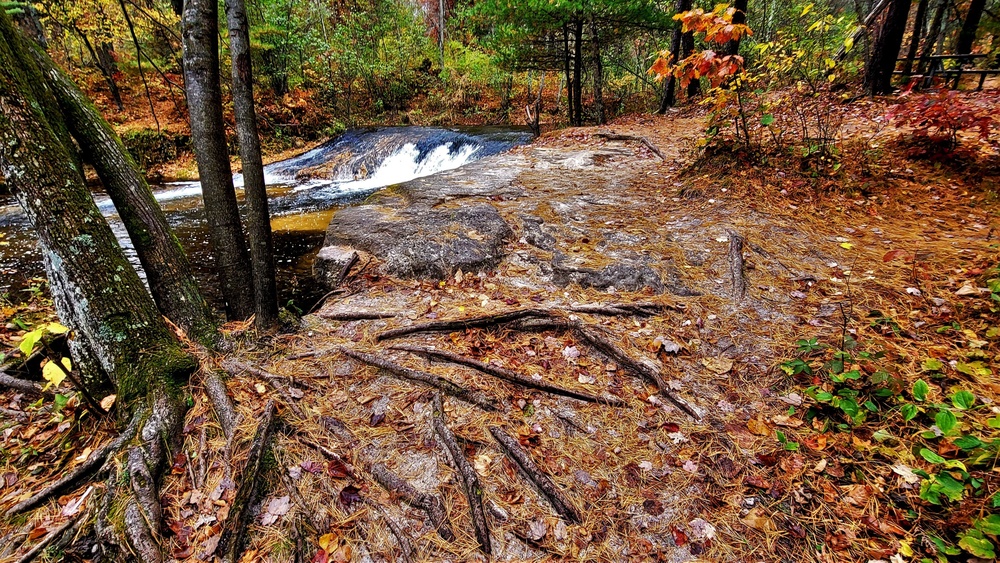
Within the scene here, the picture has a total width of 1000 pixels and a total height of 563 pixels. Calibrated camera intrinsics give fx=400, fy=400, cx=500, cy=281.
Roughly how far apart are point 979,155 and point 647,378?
497 cm

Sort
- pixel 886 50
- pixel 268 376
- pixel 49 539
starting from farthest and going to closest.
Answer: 1. pixel 886 50
2. pixel 268 376
3. pixel 49 539

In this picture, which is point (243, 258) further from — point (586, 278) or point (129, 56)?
point (129, 56)

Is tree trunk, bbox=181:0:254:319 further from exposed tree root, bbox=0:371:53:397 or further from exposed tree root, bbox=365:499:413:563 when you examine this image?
exposed tree root, bbox=365:499:413:563

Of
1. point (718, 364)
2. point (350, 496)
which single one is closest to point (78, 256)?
point (350, 496)

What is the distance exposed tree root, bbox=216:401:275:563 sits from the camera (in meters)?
1.70

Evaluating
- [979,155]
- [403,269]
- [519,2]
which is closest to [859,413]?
[403,269]

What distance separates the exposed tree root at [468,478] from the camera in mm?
1797

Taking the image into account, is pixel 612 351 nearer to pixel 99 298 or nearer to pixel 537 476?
pixel 537 476

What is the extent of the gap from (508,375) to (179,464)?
1.80 metres

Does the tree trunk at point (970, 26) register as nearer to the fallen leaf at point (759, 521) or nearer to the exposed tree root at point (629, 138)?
the exposed tree root at point (629, 138)

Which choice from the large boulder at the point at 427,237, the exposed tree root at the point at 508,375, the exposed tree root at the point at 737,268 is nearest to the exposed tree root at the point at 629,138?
the exposed tree root at the point at 737,268

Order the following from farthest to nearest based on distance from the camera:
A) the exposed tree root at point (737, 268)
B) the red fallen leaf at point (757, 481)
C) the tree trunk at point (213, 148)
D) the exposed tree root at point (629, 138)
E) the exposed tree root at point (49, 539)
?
the exposed tree root at point (629, 138) < the exposed tree root at point (737, 268) < the tree trunk at point (213, 148) < the red fallen leaf at point (757, 481) < the exposed tree root at point (49, 539)

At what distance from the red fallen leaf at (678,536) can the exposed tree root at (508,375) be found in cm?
73

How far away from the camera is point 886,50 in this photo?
21.5ft
